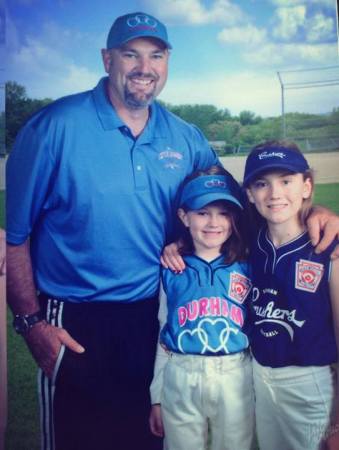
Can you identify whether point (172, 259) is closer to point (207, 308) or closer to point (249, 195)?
point (207, 308)

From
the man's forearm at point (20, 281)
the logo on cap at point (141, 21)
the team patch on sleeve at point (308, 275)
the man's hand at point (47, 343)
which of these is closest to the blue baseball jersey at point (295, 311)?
the team patch on sleeve at point (308, 275)

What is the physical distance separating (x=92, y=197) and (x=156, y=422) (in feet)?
2.94

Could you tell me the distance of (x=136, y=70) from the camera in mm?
1894

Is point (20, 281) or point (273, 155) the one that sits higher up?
point (273, 155)

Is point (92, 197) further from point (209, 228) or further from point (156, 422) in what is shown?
point (156, 422)

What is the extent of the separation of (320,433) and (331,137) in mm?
1142

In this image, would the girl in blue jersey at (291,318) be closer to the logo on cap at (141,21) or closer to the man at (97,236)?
the man at (97,236)

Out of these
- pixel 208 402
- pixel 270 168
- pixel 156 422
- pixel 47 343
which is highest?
pixel 270 168

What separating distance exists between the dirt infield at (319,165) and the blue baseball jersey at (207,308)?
35 cm

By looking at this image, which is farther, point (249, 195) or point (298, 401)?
point (249, 195)

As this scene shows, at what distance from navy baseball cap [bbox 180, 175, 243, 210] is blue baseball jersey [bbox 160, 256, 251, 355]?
8.5 inches

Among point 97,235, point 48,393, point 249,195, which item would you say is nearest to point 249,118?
point 249,195

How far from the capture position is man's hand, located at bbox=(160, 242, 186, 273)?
1925mm

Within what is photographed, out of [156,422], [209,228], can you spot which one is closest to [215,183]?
[209,228]
